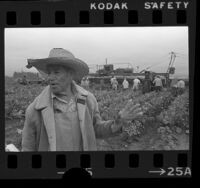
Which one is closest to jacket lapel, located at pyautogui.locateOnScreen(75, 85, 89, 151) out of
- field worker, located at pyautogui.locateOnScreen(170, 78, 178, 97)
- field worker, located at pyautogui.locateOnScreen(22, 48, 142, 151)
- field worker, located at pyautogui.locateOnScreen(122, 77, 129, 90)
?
field worker, located at pyautogui.locateOnScreen(22, 48, 142, 151)

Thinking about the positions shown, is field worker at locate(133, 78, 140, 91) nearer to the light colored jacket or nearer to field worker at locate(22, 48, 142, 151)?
field worker at locate(22, 48, 142, 151)

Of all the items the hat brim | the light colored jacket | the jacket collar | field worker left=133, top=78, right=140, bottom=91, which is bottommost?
the light colored jacket

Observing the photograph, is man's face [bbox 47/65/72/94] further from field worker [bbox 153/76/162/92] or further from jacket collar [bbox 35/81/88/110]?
field worker [bbox 153/76/162/92]

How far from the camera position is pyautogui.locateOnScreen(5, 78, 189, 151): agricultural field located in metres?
4.78

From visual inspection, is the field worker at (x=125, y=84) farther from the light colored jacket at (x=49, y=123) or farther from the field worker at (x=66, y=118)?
the light colored jacket at (x=49, y=123)

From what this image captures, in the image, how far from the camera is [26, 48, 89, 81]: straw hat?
4770 millimetres

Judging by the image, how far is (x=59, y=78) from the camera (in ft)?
16.0

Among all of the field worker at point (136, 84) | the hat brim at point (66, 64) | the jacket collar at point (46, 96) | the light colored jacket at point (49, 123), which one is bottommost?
the light colored jacket at point (49, 123)

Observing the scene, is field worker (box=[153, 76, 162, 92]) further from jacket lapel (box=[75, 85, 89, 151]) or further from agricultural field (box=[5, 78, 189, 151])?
jacket lapel (box=[75, 85, 89, 151])

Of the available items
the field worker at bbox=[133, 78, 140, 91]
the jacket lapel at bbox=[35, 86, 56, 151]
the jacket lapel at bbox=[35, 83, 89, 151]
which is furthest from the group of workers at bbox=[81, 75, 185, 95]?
the jacket lapel at bbox=[35, 86, 56, 151]

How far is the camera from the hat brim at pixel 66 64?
4.78 metres

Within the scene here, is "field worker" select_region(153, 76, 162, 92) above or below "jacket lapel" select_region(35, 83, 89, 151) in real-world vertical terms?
above

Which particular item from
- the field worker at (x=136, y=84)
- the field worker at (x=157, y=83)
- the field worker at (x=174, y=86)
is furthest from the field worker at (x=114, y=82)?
the field worker at (x=174, y=86)

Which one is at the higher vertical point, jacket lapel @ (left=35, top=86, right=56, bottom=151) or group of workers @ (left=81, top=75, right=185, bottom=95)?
group of workers @ (left=81, top=75, right=185, bottom=95)
